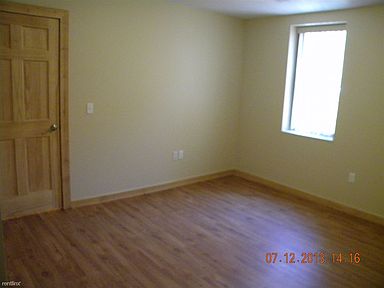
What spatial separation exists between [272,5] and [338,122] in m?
1.55

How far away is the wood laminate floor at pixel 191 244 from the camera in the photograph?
2.70 meters

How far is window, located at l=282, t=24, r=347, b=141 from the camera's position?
4.25m

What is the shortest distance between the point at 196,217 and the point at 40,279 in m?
1.71

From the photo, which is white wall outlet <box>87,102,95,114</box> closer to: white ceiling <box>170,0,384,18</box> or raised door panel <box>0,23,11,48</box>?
raised door panel <box>0,23,11,48</box>

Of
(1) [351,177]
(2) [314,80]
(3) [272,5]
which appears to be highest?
(3) [272,5]

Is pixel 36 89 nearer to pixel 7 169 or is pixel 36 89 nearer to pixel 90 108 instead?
pixel 90 108

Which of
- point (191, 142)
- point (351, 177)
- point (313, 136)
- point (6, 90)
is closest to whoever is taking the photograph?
point (6, 90)

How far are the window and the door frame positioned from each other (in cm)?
276

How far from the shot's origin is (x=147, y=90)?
14.0 ft

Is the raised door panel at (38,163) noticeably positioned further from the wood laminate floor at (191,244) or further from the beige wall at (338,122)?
the beige wall at (338,122)

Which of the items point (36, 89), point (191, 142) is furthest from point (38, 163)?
point (191, 142)

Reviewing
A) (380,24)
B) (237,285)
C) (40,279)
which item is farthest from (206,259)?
(380,24)
